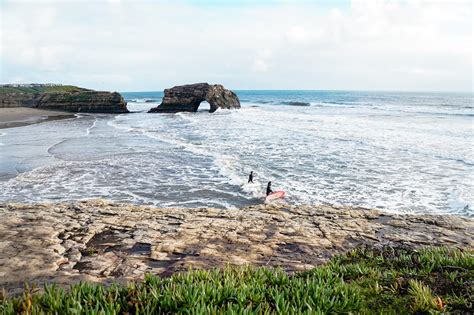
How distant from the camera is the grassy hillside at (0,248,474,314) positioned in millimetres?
3990

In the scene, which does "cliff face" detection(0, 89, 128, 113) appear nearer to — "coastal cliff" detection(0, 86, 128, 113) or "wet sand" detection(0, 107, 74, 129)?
"coastal cliff" detection(0, 86, 128, 113)

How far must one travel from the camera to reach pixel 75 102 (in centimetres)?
7288

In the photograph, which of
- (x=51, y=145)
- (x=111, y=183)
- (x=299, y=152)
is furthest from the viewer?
(x=51, y=145)

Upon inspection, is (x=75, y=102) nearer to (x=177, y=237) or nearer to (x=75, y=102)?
(x=75, y=102)

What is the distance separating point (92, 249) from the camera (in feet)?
24.6

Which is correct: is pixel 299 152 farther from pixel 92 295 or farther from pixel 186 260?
pixel 92 295

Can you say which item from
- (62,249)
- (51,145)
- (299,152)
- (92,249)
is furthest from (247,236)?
(51,145)

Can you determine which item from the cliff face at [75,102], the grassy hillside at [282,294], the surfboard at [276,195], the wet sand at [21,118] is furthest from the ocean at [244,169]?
the cliff face at [75,102]

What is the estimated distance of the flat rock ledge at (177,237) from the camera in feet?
22.0

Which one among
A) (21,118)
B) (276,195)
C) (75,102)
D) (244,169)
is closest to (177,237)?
(276,195)

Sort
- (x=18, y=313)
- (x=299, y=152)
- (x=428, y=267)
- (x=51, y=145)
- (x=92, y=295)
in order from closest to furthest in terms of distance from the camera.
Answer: (x=18, y=313), (x=92, y=295), (x=428, y=267), (x=299, y=152), (x=51, y=145)

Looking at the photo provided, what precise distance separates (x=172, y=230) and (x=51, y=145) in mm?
23658

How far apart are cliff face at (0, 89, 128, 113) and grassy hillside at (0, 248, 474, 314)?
7011 centimetres

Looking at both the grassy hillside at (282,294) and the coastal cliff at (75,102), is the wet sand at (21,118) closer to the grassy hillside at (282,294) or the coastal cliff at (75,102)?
the coastal cliff at (75,102)
